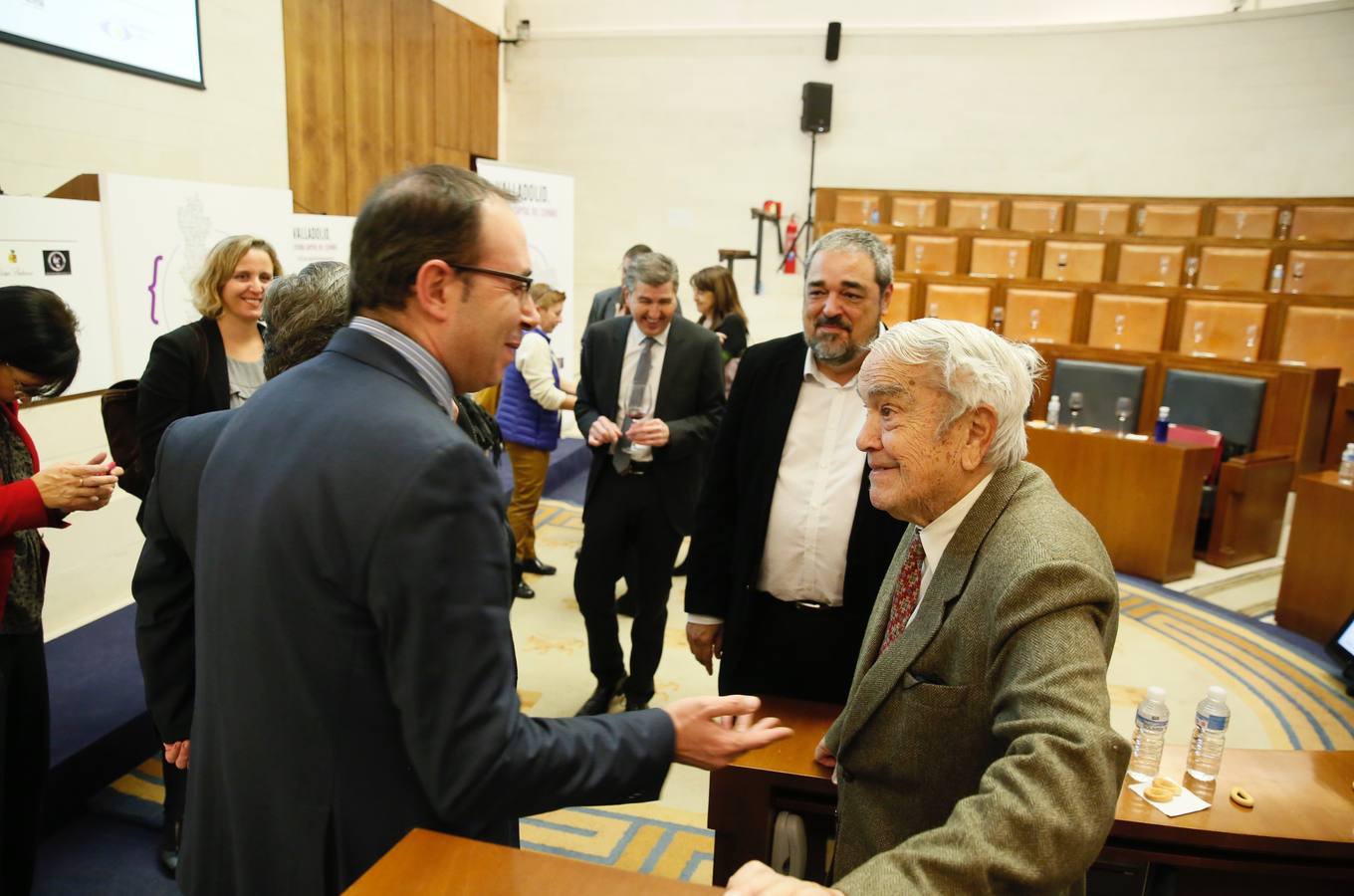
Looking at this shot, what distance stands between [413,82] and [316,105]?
1.42 metres

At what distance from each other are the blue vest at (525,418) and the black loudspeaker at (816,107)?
17.2 feet

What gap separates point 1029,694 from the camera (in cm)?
99

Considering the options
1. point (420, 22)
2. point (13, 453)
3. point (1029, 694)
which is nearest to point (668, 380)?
point (13, 453)

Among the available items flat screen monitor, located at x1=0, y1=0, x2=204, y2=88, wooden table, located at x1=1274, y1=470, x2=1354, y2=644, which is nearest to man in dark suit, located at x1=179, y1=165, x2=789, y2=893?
flat screen monitor, located at x1=0, y1=0, x2=204, y2=88

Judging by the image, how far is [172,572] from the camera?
1448 mm

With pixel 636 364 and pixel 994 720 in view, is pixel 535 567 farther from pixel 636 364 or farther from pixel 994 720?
pixel 994 720

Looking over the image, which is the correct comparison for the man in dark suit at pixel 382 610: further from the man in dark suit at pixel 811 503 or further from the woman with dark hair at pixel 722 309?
the woman with dark hair at pixel 722 309

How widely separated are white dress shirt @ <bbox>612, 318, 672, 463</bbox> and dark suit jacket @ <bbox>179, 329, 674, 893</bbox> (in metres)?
2.14

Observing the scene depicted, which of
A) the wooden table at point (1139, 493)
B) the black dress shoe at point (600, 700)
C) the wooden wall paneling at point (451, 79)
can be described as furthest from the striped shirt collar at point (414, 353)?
the wooden wall paneling at point (451, 79)

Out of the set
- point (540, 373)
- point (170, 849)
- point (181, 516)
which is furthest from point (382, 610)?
point (540, 373)

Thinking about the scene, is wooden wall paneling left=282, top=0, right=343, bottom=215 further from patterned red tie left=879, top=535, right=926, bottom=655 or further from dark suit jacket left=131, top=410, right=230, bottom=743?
patterned red tie left=879, top=535, right=926, bottom=655

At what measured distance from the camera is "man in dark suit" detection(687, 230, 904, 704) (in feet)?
6.49

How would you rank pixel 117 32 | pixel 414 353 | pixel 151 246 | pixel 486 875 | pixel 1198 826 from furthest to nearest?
1. pixel 117 32
2. pixel 151 246
3. pixel 1198 826
4. pixel 414 353
5. pixel 486 875

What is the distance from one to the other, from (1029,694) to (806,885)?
0.34m
